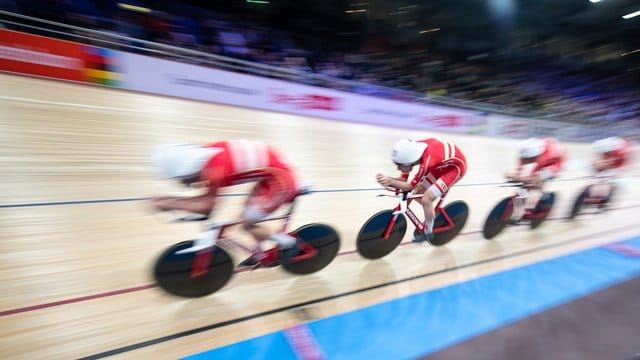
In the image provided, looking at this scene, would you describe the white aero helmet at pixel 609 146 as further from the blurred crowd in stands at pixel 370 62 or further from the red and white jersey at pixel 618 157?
the blurred crowd in stands at pixel 370 62

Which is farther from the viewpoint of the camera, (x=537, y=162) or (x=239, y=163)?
(x=537, y=162)

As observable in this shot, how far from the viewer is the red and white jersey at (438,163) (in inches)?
93.2

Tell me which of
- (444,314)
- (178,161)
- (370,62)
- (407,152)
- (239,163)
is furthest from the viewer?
(370,62)

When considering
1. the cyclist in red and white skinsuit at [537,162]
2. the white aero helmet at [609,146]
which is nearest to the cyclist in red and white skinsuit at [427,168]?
the cyclist in red and white skinsuit at [537,162]

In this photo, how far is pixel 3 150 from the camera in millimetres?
2756

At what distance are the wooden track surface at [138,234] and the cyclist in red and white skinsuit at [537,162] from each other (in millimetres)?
624

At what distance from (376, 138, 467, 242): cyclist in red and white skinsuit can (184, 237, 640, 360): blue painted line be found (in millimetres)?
620

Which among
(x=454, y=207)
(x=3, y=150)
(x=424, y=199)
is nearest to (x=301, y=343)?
(x=424, y=199)

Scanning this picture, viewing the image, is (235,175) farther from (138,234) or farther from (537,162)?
(537,162)

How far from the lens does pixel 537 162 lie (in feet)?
10.2

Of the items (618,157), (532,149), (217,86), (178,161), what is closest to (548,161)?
(532,149)

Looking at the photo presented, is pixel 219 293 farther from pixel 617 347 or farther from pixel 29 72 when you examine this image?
pixel 29 72

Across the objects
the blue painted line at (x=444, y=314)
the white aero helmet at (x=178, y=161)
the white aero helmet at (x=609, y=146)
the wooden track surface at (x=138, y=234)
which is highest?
the white aero helmet at (x=609, y=146)

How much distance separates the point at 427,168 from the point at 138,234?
83.7 inches
